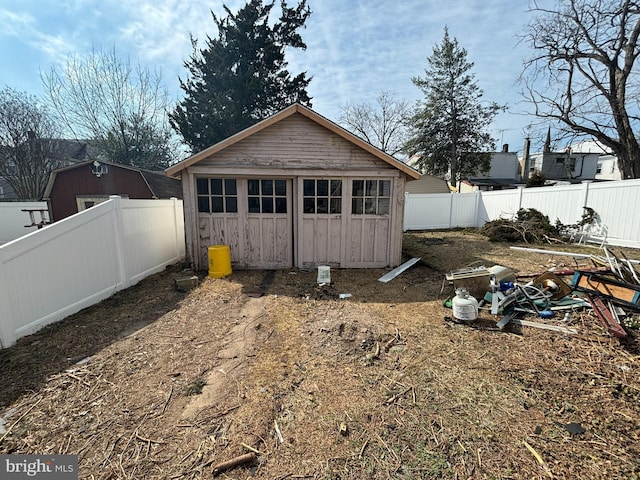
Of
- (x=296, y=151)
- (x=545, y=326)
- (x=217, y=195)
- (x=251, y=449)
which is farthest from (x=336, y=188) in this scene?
(x=251, y=449)

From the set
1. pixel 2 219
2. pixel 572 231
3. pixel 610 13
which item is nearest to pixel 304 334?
pixel 572 231

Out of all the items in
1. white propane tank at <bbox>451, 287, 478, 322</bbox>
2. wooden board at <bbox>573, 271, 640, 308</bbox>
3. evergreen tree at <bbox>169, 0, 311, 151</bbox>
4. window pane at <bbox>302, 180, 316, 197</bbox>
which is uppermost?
evergreen tree at <bbox>169, 0, 311, 151</bbox>

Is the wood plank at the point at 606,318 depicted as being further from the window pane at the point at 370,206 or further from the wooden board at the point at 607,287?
the window pane at the point at 370,206

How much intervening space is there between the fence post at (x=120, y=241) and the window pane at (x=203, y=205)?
173cm

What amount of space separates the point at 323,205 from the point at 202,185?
297 centimetres

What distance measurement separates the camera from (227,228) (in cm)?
690

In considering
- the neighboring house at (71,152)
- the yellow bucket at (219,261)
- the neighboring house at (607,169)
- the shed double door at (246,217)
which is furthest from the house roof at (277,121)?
the neighboring house at (607,169)

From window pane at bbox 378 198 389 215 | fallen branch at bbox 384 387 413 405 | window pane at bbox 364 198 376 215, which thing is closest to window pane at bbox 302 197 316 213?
window pane at bbox 364 198 376 215

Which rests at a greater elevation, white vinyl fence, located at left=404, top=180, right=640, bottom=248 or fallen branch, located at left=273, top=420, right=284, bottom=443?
white vinyl fence, located at left=404, top=180, right=640, bottom=248

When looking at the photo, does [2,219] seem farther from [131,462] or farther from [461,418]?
[461,418]

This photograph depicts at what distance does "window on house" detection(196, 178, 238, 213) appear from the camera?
6746 millimetres

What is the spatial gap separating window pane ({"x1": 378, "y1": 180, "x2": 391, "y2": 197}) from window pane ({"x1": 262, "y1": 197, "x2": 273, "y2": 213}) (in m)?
2.69

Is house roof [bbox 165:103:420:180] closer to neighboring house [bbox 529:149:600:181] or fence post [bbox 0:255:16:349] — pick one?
fence post [bbox 0:255:16:349]

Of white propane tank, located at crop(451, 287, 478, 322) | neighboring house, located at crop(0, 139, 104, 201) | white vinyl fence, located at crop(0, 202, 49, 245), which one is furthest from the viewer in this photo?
neighboring house, located at crop(0, 139, 104, 201)
